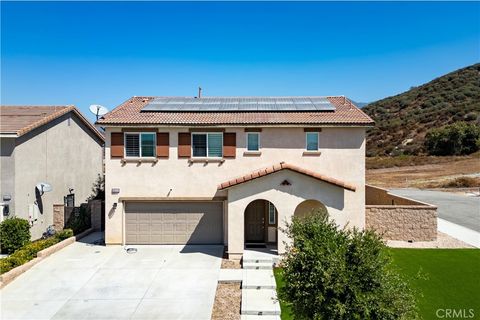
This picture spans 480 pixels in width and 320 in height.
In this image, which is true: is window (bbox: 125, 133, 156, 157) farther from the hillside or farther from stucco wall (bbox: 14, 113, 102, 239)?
the hillside

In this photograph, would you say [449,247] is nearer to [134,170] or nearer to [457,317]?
[457,317]

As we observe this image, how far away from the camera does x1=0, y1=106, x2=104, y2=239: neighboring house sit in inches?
727

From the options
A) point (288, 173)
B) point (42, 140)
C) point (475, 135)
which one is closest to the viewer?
point (288, 173)

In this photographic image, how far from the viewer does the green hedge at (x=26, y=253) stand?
573 inches

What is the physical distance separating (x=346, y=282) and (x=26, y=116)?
20.8 metres

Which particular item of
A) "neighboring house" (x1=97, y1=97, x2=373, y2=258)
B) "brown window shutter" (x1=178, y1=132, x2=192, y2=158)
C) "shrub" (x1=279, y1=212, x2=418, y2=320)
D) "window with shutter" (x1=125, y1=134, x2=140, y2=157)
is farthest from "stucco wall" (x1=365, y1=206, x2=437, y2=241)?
"window with shutter" (x1=125, y1=134, x2=140, y2=157)

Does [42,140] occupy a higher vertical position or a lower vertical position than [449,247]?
higher

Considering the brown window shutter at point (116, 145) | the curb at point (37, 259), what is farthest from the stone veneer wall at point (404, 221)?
the curb at point (37, 259)

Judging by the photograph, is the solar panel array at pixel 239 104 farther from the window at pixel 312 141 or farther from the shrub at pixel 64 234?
the shrub at pixel 64 234

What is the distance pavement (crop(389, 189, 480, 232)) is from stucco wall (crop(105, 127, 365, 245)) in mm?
10710

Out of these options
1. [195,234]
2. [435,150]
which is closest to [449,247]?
[195,234]

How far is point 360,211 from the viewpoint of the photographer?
17.8m

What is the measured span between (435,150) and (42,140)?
2331 inches
